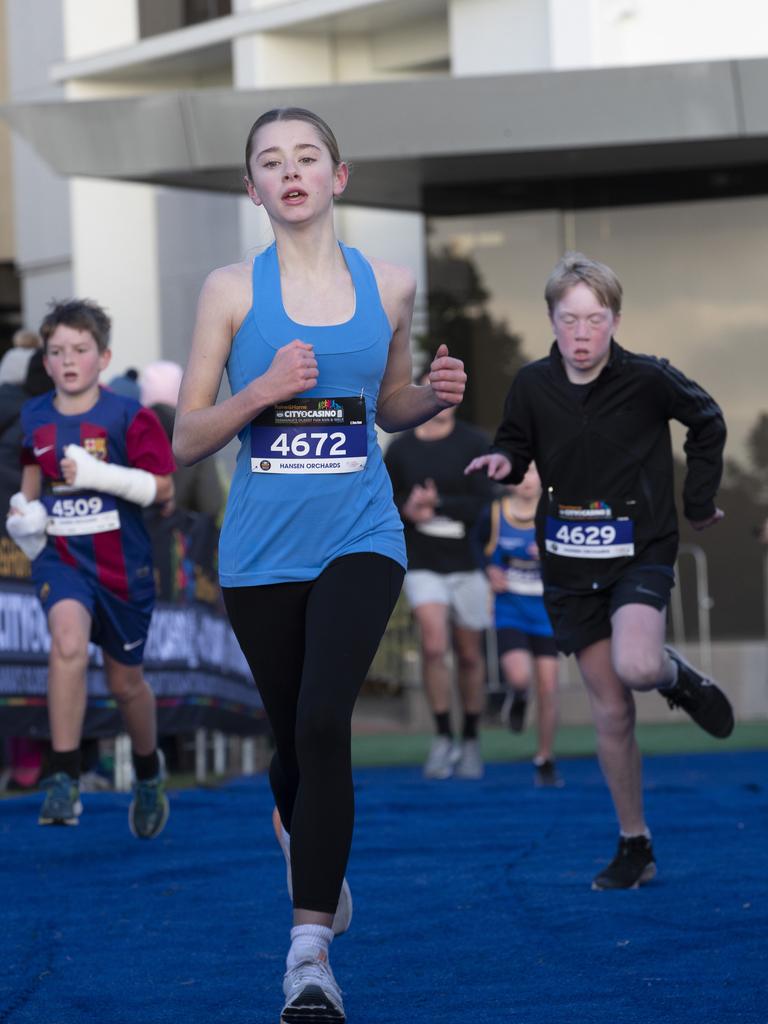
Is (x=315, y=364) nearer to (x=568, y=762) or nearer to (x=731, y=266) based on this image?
(x=568, y=762)

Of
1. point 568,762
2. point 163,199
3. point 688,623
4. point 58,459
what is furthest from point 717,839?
point 163,199

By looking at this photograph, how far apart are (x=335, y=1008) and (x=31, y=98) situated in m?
23.2

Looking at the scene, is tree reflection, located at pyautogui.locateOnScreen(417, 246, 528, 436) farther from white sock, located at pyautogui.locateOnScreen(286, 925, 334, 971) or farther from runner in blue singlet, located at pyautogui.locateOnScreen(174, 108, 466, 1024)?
white sock, located at pyautogui.locateOnScreen(286, 925, 334, 971)

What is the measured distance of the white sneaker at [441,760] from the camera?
10.7 m

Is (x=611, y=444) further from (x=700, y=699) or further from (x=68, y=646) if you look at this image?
(x=68, y=646)

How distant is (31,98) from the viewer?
25.6 metres

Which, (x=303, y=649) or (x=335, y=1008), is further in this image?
(x=303, y=649)

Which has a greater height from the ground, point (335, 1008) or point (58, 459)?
point (58, 459)

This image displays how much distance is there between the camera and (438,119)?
1581 cm

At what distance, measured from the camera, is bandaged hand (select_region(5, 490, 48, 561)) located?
7270mm

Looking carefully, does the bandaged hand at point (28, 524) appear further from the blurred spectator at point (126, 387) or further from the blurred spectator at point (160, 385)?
the blurred spectator at point (160, 385)

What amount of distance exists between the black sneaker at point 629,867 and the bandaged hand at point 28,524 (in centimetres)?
264

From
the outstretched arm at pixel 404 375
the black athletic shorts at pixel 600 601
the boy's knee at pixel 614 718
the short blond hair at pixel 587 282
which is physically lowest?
the boy's knee at pixel 614 718

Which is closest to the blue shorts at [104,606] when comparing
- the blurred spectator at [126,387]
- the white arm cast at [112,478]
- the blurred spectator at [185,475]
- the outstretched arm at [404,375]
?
the white arm cast at [112,478]
